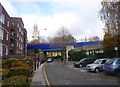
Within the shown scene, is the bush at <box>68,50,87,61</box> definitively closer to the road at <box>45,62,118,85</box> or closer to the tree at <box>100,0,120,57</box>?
the tree at <box>100,0,120,57</box>

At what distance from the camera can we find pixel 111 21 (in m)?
31.7

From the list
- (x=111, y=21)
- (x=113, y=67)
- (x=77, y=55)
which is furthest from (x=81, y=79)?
(x=77, y=55)

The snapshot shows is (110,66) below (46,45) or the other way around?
below

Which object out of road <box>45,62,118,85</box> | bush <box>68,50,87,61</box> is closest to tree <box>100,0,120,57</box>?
road <box>45,62,118,85</box>

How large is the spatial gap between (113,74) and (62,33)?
60.4 m

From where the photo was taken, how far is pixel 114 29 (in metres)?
31.2

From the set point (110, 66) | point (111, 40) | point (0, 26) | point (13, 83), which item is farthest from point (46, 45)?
Answer: point (13, 83)

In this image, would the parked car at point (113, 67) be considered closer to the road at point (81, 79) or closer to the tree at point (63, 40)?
the road at point (81, 79)

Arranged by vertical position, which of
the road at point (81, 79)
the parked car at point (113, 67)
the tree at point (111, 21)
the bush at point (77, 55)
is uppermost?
the tree at point (111, 21)

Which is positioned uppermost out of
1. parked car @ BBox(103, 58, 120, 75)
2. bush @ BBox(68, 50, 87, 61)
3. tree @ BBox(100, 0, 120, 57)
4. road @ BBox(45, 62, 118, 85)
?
tree @ BBox(100, 0, 120, 57)

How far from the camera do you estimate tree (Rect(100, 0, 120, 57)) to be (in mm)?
30672

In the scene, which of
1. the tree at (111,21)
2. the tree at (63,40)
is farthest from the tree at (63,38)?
the tree at (111,21)

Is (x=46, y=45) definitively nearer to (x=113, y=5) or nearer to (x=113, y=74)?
(x=113, y=5)

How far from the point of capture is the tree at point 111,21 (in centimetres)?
3067
